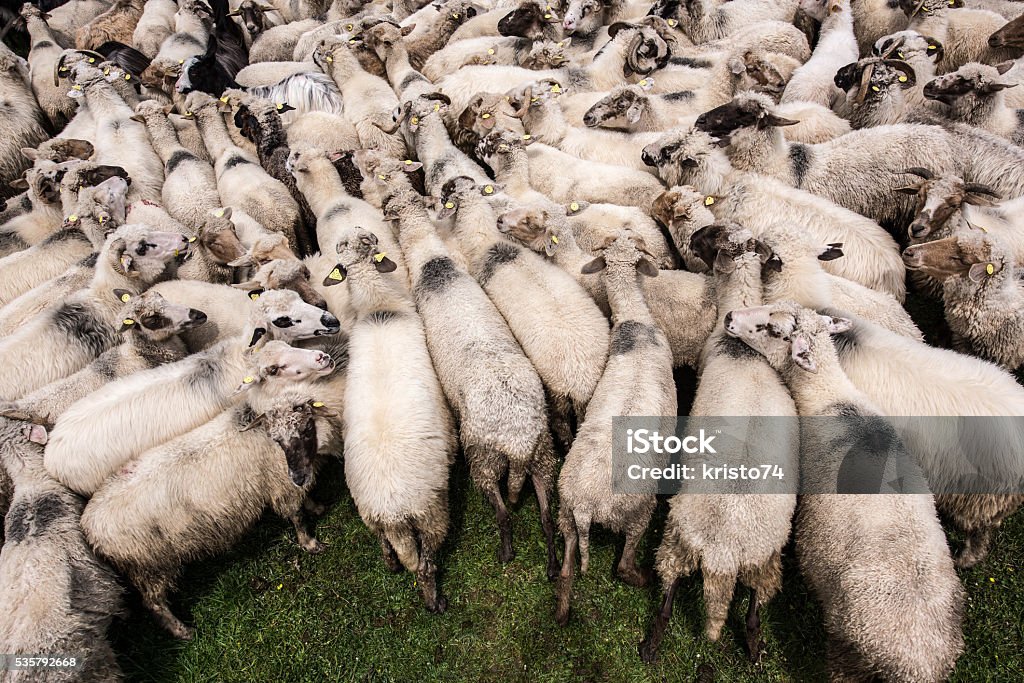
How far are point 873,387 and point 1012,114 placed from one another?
4.25 meters

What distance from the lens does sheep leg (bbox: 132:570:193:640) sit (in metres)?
4.34

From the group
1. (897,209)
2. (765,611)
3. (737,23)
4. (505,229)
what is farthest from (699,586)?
(737,23)

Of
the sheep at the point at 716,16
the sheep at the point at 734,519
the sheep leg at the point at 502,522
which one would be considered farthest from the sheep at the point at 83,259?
the sheep at the point at 716,16

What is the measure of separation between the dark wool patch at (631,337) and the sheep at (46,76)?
28.6 feet

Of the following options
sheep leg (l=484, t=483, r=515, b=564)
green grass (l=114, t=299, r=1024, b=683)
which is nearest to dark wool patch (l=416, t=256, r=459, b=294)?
sheep leg (l=484, t=483, r=515, b=564)

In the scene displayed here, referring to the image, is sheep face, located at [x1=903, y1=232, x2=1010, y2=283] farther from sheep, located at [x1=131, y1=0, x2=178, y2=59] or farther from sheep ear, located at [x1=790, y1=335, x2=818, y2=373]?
sheep, located at [x1=131, y1=0, x2=178, y2=59]

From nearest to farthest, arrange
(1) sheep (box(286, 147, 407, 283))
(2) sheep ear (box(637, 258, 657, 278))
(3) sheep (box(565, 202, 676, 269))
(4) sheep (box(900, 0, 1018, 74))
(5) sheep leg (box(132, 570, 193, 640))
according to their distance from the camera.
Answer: (5) sheep leg (box(132, 570, 193, 640)), (2) sheep ear (box(637, 258, 657, 278)), (3) sheep (box(565, 202, 676, 269)), (1) sheep (box(286, 147, 407, 283)), (4) sheep (box(900, 0, 1018, 74))

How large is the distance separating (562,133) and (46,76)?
7.63 metres

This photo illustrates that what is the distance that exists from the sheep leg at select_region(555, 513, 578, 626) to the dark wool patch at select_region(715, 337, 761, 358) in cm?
165

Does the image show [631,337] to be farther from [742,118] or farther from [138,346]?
[138,346]

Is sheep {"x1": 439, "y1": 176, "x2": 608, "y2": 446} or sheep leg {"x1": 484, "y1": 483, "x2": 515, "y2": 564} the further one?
sheep {"x1": 439, "y1": 176, "x2": 608, "y2": 446}

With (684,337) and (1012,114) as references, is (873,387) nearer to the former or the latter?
(684,337)

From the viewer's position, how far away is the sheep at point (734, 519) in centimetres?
368

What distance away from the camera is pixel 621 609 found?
4344mm
